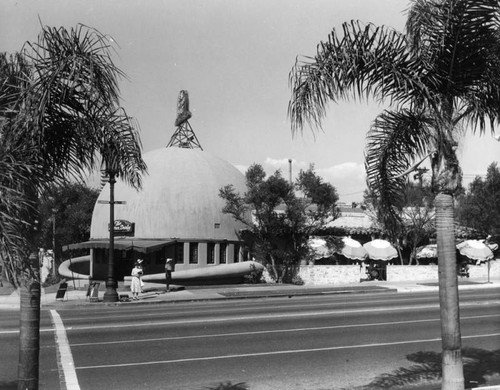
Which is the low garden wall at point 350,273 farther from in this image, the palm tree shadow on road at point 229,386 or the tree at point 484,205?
the palm tree shadow on road at point 229,386

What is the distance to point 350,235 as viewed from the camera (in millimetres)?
41750

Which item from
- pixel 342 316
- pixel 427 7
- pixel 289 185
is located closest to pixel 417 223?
pixel 289 185

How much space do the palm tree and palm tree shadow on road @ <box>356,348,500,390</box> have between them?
5.08 m

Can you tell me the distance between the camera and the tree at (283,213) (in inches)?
1336

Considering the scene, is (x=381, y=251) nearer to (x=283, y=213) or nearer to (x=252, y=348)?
(x=283, y=213)

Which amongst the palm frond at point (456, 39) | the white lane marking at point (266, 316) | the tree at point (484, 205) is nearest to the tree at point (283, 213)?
the tree at point (484, 205)

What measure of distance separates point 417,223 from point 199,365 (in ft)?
96.3

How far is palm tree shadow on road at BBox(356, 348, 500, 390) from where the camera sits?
9.07 meters

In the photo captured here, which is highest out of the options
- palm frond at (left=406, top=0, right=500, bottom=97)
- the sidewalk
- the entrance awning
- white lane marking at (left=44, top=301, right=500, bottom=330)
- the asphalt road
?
palm frond at (left=406, top=0, right=500, bottom=97)

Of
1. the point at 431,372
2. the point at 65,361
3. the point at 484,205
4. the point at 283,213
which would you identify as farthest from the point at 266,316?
the point at 484,205

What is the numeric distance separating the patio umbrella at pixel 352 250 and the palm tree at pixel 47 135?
104 feet

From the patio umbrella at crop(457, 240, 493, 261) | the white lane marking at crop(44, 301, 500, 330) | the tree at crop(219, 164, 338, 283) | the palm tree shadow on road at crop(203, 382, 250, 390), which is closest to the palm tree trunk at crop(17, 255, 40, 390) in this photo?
the palm tree shadow on road at crop(203, 382, 250, 390)

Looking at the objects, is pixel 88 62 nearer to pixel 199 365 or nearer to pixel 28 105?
pixel 28 105

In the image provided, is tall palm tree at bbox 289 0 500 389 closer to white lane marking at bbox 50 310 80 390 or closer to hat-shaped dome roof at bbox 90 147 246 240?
white lane marking at bbox 50 310 80 390
